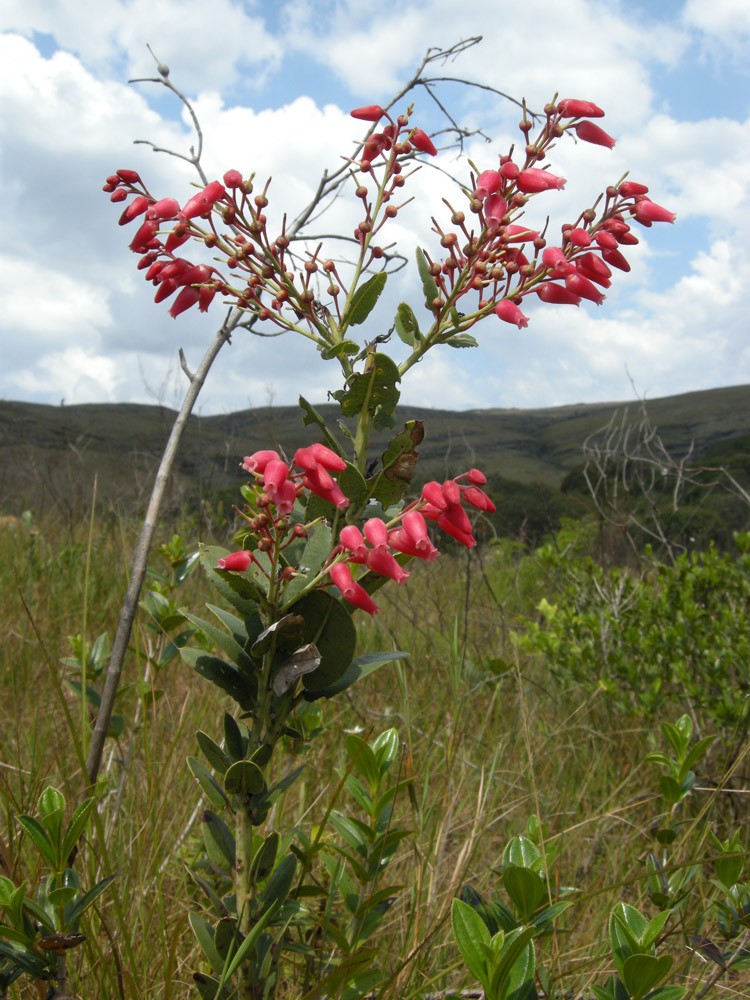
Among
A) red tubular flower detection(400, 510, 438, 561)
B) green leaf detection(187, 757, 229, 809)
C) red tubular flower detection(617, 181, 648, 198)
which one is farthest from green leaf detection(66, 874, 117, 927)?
red tubular flower detection(617, 181, 648, 198)

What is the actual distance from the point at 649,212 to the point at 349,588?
885 millimetres

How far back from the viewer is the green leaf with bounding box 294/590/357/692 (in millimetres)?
1073

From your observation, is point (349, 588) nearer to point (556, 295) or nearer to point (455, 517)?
point (455, 517)

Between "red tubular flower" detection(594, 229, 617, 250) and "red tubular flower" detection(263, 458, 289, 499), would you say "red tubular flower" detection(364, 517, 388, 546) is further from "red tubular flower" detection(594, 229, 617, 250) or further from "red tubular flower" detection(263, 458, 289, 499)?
"red tubular flower" detection(594, 229, 617, 250)

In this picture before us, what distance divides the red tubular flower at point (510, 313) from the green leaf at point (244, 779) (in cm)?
81

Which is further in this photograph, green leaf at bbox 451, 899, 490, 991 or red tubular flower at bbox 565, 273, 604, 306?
red tubular flower at bbox 565, 273, 604, 306

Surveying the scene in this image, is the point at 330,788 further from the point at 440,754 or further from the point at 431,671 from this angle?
the point at 431,671

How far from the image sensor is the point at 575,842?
2.46 meters

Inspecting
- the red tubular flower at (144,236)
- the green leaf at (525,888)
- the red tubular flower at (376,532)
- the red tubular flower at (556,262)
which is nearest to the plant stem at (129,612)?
the red tubular flower at (144,236)

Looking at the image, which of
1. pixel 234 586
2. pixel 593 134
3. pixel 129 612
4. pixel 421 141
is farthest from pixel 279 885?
pixel 593 134

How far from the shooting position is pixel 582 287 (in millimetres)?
1271

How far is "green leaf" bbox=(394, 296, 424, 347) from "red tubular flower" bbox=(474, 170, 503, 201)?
9.1 inches

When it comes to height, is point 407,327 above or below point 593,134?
below

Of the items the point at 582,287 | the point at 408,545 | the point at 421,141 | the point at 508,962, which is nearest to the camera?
the point at 508,962
